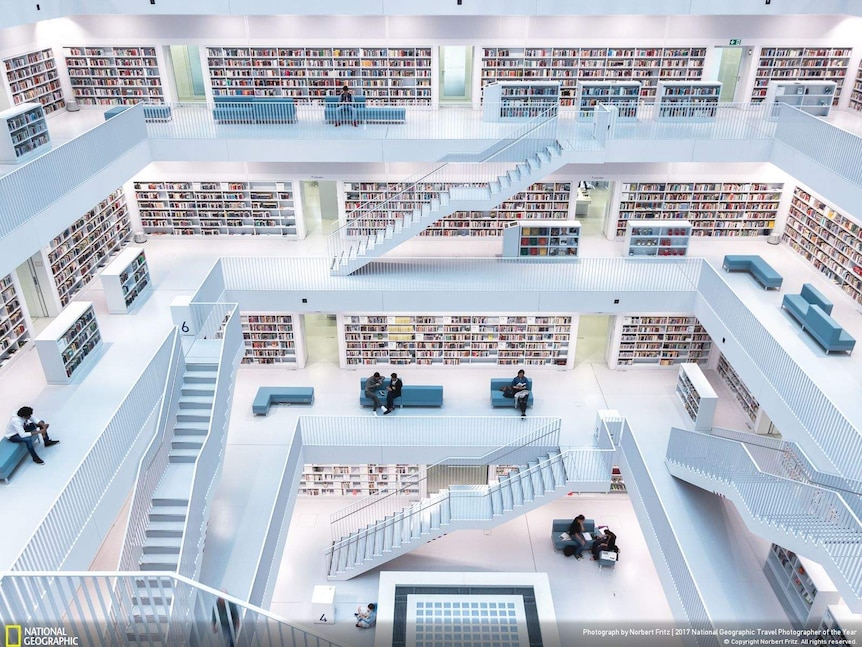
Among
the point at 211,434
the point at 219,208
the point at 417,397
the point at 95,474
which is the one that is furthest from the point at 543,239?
the point at 95,474

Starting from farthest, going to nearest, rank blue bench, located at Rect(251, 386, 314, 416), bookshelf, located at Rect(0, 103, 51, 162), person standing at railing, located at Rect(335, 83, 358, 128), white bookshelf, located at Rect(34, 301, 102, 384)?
person standing at railing, located at Rect(335, 83, 358, 128)
blue bench, located at Rect(251, 386, 314, 416)
bookshelf, located at Rect(0, 103, 51, 162)
white bookshelf, located at Rect(34, 301, 102, 384)

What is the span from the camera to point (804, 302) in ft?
39.6

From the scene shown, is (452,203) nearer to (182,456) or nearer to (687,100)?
(687,100)

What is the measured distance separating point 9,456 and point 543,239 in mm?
10889

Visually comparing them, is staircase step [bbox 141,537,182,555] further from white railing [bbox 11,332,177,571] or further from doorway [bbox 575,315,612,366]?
doorway [bbox 575,315,612,366]

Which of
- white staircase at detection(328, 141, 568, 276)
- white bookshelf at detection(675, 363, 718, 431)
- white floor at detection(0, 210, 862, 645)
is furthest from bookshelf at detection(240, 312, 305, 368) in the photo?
white bookshelf at detection(675, 363, 718, 431)

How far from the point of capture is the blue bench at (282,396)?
46.3 feet

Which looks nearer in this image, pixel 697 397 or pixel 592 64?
pixel 697 397

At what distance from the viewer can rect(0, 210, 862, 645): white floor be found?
33.7ft

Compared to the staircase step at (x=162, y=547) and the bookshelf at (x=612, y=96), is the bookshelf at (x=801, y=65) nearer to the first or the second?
the bookshelf at (x=612, y=96)

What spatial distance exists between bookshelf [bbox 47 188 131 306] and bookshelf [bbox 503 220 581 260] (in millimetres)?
8880

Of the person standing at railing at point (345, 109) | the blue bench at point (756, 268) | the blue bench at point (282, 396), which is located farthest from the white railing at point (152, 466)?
the blue bench at point (756, 268)

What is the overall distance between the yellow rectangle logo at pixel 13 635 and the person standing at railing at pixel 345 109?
476 inches

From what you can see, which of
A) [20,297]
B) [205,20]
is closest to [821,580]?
[20,297]
